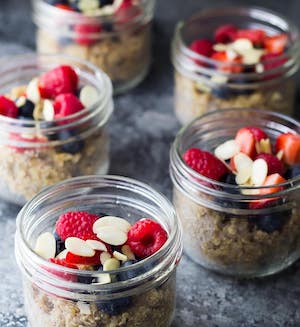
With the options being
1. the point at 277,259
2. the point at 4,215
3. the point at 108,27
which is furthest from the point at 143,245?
the point at 108,27

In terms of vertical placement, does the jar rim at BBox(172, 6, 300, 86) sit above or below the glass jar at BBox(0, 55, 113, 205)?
above

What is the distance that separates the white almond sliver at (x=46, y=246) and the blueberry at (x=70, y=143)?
252mm

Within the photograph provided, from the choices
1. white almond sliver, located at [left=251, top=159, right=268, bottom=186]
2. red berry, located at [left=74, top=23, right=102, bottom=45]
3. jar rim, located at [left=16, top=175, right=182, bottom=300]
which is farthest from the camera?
red berry, located at [left=74, top=23, right=102, bottom=45]

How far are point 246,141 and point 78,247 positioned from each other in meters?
0.37

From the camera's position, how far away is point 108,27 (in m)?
1.62

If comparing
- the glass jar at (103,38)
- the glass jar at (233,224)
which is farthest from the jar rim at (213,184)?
the glass jar at (103,38)

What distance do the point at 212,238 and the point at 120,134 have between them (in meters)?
0.43

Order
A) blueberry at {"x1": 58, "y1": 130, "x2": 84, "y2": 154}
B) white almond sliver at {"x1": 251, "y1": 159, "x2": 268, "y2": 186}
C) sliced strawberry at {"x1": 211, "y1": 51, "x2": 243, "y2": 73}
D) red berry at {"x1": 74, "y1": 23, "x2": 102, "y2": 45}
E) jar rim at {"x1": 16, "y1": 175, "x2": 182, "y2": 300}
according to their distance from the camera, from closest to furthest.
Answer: jar rim at {"x1": 16, "y1": 175, "x2": 182, "y2": 300}
white almond sliver at {"x1": 251, "y1": 159, "x2": 268, "y2": 186}
blueberry at {"x1": 58, "y1": 130, "x2": 84, "y2": 154}
sliced strawberry at {"x1": 211, "y1": 51, "x2": 243, "y2": 73}
red berry at {"x1": 74, "y1": 23, "x2": 102, "y2": 45}

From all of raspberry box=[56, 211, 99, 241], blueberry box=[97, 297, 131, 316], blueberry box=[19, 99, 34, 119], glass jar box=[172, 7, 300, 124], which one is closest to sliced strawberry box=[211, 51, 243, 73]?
glass jar box=[172, 7, 300, 124]

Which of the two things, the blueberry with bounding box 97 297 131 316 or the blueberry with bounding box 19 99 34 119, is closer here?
the blueberry with bounding box 97 297 131 316

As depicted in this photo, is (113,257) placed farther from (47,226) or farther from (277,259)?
(277,259)

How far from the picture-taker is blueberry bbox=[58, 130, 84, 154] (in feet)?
4.44

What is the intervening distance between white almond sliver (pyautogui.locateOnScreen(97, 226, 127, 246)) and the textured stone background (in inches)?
6.8

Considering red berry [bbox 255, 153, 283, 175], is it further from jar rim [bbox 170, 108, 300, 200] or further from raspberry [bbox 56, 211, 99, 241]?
raspberry [bbox 56, 211, 99, 241]
